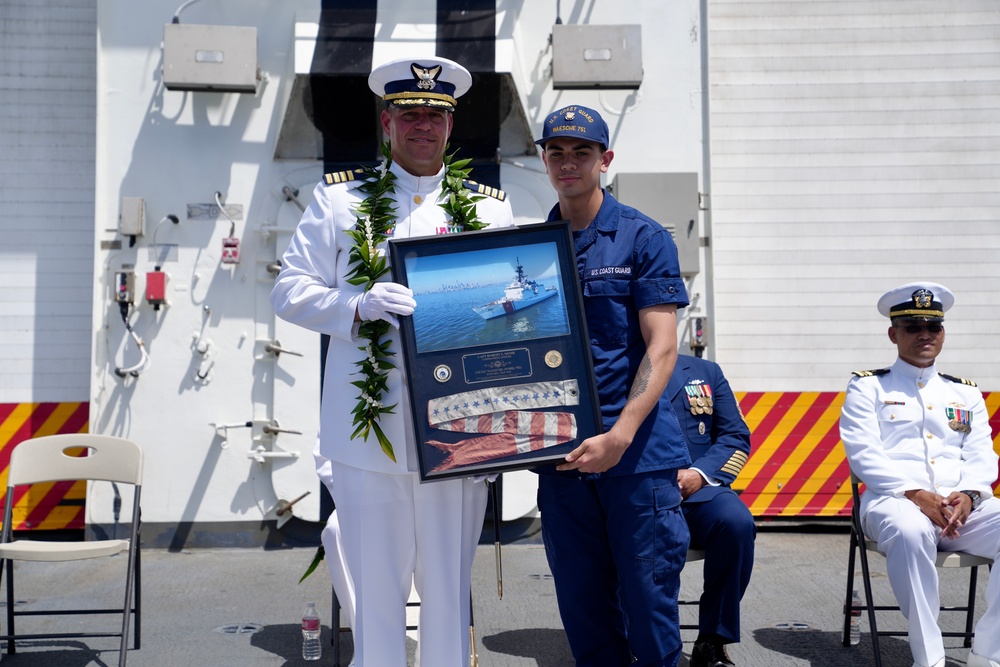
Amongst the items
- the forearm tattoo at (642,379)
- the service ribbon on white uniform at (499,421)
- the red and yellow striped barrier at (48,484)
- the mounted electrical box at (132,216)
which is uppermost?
the mounted electrical box at (132,216)

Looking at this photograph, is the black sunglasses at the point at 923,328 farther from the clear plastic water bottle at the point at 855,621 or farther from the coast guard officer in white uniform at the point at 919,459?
the clear plastic water bottle at the point at 855,621

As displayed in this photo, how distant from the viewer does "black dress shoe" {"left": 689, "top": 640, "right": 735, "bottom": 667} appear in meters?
3.82

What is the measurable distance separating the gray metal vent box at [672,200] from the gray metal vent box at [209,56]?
2.44 m

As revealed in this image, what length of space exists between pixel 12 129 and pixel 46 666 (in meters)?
3.98

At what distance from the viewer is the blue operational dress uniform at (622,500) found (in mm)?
2883

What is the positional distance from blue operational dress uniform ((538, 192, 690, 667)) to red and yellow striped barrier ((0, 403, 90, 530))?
4445 mm

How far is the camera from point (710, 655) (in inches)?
150

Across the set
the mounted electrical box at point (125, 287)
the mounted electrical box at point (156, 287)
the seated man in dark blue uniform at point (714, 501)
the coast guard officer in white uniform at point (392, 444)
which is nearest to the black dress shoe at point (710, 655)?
the seated man in dark blue uniform at point (714, 501)

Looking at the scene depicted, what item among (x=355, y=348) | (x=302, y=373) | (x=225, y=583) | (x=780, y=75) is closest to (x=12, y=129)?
(x=302, y=373)

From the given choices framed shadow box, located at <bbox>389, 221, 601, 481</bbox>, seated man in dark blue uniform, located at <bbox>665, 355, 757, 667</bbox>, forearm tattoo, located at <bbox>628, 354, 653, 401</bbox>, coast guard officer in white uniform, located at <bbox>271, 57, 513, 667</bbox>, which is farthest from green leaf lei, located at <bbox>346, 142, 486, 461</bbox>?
seated man in dark blue uniform, located at <bbox>665, 355, 757, 667</bbox>

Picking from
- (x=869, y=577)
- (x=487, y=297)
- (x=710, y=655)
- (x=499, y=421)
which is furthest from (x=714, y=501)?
(x=487, y=297)

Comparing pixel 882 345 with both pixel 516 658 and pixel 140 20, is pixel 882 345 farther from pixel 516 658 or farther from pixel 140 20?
pixel 140 20

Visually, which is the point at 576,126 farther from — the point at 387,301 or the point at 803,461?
the point at 803,461

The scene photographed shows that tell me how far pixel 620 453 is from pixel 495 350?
0.47 metres
